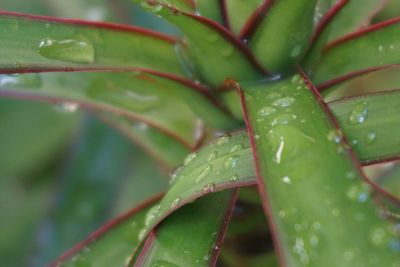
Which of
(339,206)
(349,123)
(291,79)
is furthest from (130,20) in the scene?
(339,206)

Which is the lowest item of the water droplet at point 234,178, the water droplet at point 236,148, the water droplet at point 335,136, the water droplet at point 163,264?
the water droplet at point 163,264

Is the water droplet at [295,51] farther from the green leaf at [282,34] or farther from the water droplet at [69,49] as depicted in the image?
the water droplet at [69,49]

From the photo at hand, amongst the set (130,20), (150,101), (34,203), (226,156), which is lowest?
(34,203)

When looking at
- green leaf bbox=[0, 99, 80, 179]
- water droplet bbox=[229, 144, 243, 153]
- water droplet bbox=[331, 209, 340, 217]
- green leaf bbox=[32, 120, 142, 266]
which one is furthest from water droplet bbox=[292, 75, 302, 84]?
green leaf bbox=[0, 99, 80, 179]

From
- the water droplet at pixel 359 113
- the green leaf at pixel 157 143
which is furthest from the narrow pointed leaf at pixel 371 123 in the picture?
the green leaf at pixel 157 143

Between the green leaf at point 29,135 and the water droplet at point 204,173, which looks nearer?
the water droplet at point 204,173

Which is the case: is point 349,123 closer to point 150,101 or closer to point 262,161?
point 262,161

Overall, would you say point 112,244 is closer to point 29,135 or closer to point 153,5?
point 153,5
